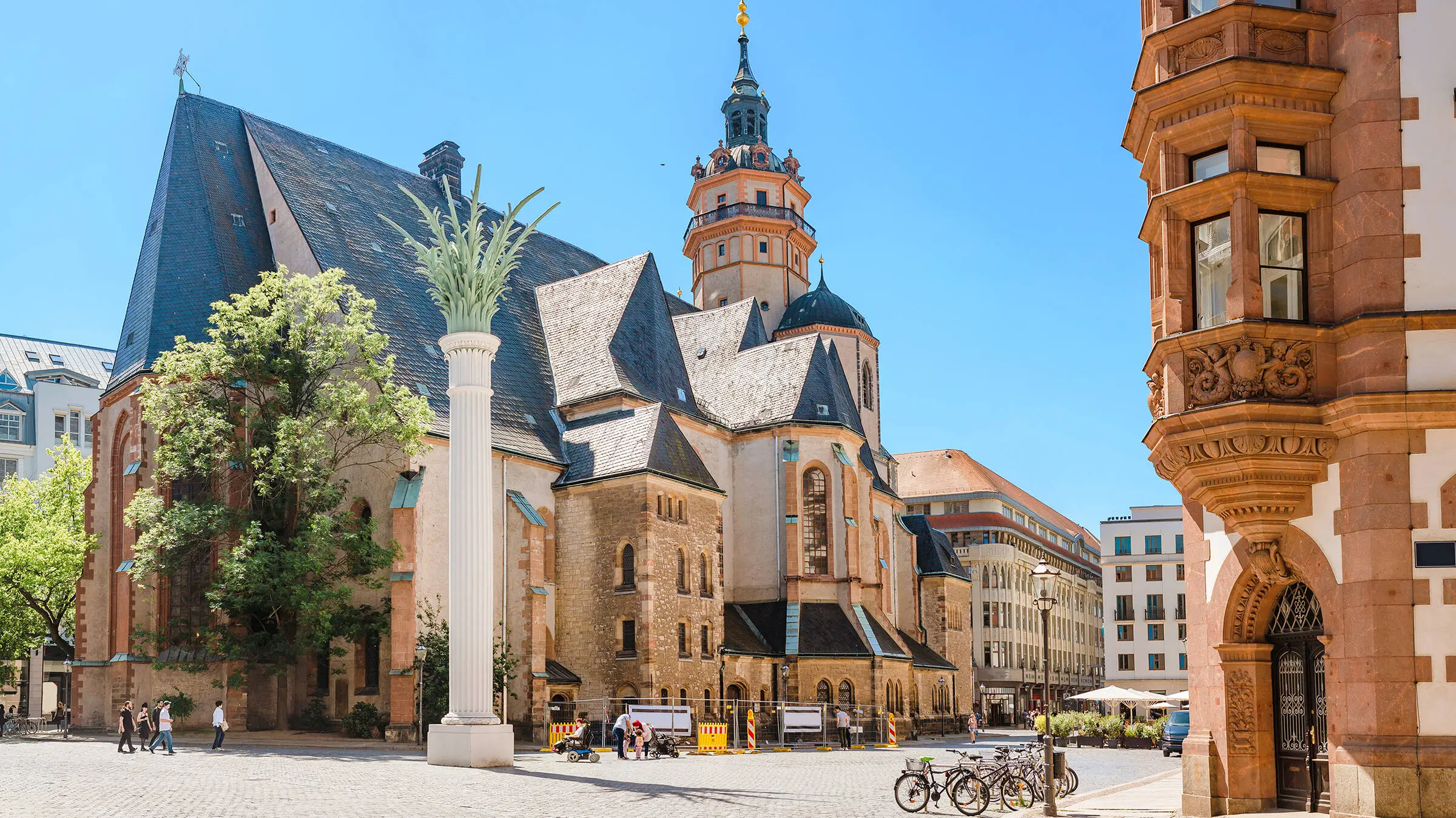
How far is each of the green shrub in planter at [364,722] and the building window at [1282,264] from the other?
28726 mm

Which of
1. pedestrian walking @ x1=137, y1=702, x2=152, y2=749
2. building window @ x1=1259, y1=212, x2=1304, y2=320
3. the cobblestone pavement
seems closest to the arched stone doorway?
building window @ x1=1259, y1=212, x2=1304, y2=320

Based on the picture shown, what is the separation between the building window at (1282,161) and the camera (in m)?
17.6

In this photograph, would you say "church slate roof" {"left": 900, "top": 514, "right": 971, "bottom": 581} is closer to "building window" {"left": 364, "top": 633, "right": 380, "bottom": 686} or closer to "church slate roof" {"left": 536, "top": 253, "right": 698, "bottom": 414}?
"church slate roof" {"left": 536, "top": 253, "right": 698, "bottom": 414}

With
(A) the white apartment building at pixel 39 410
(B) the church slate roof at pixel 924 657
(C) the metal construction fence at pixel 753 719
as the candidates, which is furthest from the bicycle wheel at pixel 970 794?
(A) the white apartment building at pixel 39 410

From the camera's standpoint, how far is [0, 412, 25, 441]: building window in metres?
76.2

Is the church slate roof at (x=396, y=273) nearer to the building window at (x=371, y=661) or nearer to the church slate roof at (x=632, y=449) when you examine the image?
the church slate roof at (x=632, y=449)

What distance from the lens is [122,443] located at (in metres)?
44.1

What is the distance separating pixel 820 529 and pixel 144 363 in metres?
26.0

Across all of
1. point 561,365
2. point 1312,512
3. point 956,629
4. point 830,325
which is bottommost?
point 956,629

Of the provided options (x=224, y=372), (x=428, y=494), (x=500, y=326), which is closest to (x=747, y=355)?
(x=500, y=326)

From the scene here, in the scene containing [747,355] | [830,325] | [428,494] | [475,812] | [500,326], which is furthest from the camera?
[830,325]

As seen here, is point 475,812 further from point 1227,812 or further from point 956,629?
point 956,629

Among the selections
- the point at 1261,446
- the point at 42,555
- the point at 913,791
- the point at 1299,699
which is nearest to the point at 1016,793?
the point at 913,791

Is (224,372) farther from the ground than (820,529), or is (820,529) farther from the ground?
(224,372)
